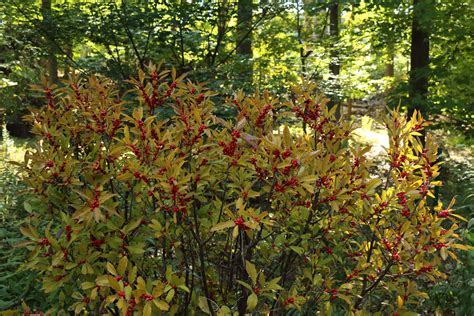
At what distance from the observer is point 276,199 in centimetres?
225

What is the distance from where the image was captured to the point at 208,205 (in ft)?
6.86

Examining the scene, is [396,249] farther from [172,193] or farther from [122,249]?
[122,249]

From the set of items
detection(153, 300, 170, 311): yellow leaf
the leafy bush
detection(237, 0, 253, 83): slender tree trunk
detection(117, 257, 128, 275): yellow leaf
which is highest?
detection(237, 0, 253, 83): slender tree trunk

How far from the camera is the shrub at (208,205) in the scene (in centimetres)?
187

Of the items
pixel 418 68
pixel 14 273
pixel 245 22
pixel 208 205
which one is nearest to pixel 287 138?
pixel 208 205

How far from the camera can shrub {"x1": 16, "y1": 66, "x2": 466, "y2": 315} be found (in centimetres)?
187

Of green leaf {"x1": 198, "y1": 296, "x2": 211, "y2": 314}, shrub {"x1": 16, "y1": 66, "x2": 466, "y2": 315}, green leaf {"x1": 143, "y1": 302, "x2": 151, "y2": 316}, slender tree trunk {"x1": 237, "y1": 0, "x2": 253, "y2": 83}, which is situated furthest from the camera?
slender tree trunk {"x1": 237, "y1": 0, "x2": 253, "y2": 83}

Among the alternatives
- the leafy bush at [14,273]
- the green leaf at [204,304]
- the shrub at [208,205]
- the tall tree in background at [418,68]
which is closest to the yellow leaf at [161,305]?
the shrub at [208,205]

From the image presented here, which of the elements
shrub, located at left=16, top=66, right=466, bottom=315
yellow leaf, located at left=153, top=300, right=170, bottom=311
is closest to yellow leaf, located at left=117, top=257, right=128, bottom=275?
shrub, located at left=16, top=66, right=466, bottom=315

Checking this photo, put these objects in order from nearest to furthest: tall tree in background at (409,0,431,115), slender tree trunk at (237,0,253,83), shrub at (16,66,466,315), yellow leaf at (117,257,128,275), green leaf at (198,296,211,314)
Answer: yellow leaf at (117,257,128,275) → shrub at (16,66,466,315) → green leaf at (198,296,211,314) → slender tree trunk at (237,0,253,83) → tall tree in background at (409,0,431,115)

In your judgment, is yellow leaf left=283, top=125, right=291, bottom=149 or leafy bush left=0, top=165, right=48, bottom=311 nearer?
yellow leaf left=283, top=125, right=291, bottom=149

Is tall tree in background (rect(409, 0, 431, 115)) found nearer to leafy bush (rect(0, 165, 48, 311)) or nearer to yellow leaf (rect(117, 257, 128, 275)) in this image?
leafy bush (rect(0, 165, 48, 311))

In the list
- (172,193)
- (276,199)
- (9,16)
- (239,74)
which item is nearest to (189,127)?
(172,193)

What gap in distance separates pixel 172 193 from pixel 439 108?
6494 millimetres
